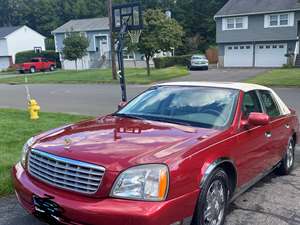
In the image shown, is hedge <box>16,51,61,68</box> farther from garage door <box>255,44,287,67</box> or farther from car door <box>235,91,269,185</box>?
car door <box>235,91,269,185</box>

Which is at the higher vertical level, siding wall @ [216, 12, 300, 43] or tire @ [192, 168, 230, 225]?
siding wall @ [216, 12, 300, 43]

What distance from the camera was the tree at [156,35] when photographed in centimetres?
2630

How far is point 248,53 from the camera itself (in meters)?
39.5

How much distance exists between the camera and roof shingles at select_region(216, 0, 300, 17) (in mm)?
36922

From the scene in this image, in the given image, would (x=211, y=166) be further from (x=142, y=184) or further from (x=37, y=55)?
(x=37, y=55)

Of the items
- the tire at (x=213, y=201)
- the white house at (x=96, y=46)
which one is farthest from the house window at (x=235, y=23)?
the tire at (x=213, y=201)

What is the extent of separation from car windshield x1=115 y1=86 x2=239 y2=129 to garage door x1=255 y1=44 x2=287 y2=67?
3500 cm

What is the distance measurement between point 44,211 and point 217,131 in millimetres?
1914

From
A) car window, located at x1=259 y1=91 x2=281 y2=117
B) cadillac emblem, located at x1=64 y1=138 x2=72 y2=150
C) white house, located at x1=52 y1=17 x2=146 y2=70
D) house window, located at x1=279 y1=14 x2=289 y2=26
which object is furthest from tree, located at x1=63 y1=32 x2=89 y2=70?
cadillac emblem, located at x1=64 y1=138 x2=72 y2=150

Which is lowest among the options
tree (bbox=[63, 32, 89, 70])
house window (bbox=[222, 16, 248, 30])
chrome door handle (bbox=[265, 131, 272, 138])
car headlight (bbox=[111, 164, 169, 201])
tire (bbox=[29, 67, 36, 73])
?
tire (bbox=[29, 67, 36, 73])

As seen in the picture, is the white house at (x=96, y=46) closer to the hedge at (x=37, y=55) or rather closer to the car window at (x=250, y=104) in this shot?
the hedge at (x=37, y=55)

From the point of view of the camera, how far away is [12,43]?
5722 cm

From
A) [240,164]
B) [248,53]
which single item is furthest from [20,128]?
[248,53]

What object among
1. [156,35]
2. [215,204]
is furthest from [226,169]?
[156,35]
